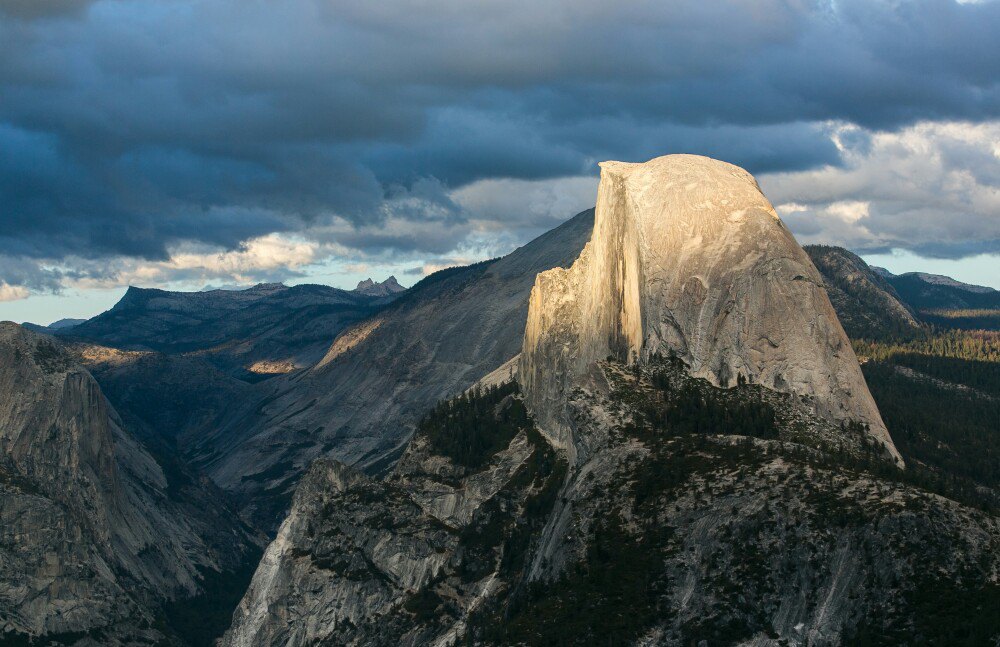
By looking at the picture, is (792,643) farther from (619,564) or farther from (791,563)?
(619,564)

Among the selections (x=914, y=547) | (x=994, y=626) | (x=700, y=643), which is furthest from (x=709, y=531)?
(x=994, y=626)

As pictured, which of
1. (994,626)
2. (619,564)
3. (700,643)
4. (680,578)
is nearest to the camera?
(994,626)

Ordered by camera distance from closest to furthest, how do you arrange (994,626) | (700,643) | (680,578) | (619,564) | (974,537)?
(994,626)
(974,537)
(700,643)
(680,578)
(619,564)

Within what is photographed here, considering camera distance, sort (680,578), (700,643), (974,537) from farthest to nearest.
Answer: (680,578)
(700,643)
(974,537)

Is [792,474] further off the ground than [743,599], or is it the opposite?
[792,474]

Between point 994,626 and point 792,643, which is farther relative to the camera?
point 792,643

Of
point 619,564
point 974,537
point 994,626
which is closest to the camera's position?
point 994,626

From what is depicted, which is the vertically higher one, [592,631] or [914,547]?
[914,547]

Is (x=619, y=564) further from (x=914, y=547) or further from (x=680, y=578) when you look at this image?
(x=914, y=547)

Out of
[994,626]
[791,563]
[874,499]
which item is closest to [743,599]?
[791,563]
